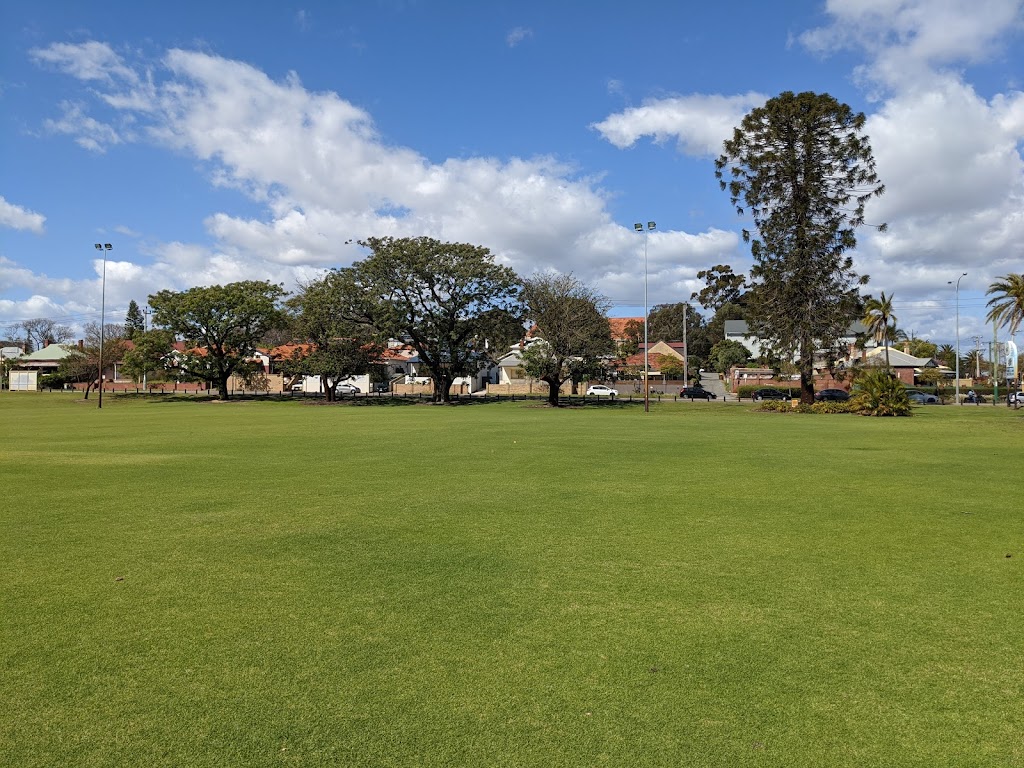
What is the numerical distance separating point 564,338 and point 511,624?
45.1m

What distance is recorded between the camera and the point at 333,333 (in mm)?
56750

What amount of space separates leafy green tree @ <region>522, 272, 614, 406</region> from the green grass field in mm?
37912

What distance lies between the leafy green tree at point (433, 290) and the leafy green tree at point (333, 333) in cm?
118

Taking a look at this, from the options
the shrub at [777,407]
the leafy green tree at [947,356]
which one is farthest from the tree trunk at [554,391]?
the leafy green tree at [947,356]

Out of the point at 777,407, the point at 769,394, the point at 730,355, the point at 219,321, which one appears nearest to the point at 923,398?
the point at 769,394

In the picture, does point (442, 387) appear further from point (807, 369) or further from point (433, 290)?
point (807, 369)

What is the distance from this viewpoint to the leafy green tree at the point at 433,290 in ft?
175

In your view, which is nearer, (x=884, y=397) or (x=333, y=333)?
(x=884, y=397)

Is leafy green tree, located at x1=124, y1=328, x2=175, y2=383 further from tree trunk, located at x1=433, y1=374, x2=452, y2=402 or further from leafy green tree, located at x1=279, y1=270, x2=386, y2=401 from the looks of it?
tree trunk, located at x1=433, y1=374, x2=452, y2=402

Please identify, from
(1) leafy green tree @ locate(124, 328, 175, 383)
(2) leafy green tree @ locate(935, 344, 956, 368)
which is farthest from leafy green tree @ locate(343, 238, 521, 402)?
(2) leafy green tree @ locate(935, 344, 956, 368)

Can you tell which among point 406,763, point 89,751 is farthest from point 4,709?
point 406,763

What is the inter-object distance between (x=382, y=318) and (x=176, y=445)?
33077mm

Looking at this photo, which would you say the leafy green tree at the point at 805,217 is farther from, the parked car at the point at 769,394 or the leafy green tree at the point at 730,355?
the leafy green tree at the point at 730,355

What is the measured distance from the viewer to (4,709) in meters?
4.23
